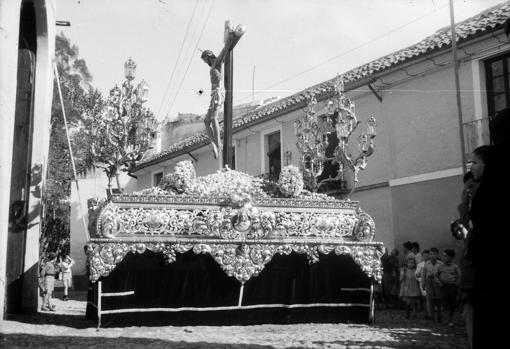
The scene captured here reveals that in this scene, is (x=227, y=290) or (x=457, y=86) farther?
(x=457, y=86)

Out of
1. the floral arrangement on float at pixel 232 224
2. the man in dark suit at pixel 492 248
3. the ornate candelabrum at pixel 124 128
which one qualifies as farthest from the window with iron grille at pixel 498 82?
the man in dark suit at pixel 492 248

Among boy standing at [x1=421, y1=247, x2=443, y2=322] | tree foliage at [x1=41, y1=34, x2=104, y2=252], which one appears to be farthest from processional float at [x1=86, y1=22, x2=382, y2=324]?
tree foliage at [x1=41, y1=34, x2=104, y2=252]

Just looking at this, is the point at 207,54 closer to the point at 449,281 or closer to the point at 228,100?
the point at 228,100

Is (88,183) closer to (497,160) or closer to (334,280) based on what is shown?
(334,280)

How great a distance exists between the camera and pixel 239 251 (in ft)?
27.2

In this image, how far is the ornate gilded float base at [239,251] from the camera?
25.3 ft

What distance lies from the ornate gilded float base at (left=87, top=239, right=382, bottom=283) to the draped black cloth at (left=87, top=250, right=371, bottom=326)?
15.2 inches

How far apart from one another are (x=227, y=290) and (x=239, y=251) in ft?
2.47

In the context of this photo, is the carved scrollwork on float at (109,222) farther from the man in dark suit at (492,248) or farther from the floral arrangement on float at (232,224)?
the man in dark suit at (492,248)

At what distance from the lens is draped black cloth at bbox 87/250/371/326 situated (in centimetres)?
820

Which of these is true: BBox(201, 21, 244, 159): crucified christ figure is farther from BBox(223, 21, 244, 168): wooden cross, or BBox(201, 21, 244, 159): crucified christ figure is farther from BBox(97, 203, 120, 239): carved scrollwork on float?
BBox(97, 203, 120, 239): carved scrollwork on float

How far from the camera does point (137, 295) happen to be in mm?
8211

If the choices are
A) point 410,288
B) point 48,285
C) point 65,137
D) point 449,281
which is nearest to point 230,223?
point 449,281

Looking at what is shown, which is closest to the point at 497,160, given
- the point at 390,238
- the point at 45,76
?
the point at 45,76
